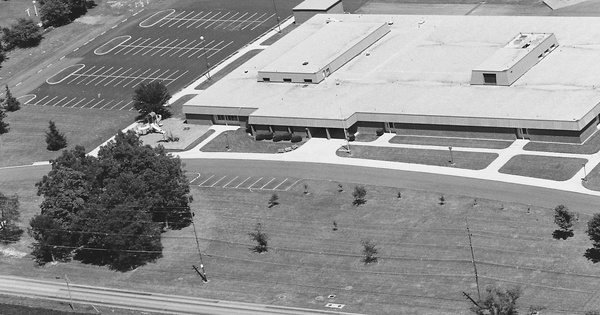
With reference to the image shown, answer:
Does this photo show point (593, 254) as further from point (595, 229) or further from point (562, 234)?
point (562, 234)

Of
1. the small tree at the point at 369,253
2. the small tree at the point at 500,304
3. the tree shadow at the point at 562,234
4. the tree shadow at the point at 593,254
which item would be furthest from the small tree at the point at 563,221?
the small tree at the point at 369,253

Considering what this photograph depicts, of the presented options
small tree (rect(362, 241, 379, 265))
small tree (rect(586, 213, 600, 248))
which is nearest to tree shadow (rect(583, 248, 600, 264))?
small tree (rect(586, 213, 600, 248))

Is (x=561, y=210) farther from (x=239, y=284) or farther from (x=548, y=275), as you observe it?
(x=239, y=284)

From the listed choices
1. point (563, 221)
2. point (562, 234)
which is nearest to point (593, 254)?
point (563, 221)

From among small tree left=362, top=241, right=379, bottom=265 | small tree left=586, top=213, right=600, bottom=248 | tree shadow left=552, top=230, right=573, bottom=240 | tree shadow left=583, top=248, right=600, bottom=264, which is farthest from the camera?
small tree left=362, top=241, right=379, bottom=265

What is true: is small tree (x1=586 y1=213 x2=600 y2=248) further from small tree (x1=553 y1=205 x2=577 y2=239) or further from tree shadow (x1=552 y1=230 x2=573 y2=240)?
tree shadow (x1=552 y1=230 x2=573 y2=240)

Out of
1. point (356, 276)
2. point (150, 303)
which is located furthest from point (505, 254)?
point (150, 303)

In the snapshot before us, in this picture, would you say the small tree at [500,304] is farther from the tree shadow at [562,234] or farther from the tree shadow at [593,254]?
the tree shadow at [562,234]
